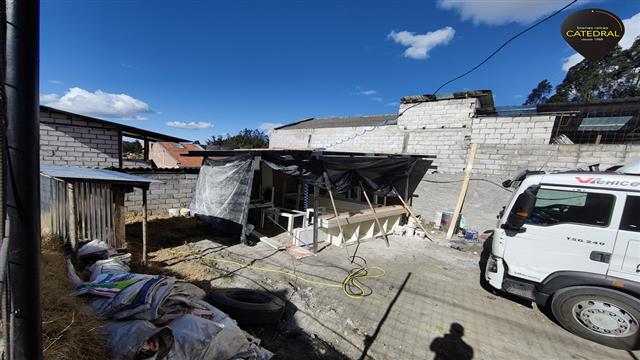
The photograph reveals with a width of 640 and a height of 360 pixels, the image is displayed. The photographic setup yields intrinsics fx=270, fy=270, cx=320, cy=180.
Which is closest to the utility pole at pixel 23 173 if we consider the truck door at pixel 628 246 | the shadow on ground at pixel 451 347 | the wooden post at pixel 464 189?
the shadow on ground at pixel 451 347

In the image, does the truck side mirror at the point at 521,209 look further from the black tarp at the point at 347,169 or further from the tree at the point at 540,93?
the tree at the point at 540,93

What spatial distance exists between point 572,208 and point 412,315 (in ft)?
9.15

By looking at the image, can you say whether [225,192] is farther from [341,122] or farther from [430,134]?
[341,122]

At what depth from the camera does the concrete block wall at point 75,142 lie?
296 inches

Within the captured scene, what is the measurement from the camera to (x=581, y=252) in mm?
3621

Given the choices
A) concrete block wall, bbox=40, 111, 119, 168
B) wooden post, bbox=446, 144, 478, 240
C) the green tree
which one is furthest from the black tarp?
the green tree

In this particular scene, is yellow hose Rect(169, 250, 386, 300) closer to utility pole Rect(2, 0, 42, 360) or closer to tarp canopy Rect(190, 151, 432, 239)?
tarp canopy Rect(190, 151, 432, 239)

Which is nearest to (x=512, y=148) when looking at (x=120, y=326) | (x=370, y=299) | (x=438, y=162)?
(x=438, y=162)

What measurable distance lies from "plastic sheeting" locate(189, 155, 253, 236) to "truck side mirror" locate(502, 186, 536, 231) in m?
4.88

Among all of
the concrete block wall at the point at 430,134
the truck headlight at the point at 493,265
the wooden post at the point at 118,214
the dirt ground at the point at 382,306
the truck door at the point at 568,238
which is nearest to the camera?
the dirt ground at the point at 382,306

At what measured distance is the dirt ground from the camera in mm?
3318

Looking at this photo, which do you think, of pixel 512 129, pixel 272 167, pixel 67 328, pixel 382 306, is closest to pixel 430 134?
pixel 512 129

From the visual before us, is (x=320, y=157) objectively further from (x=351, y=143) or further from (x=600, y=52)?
(x=351, y=143)

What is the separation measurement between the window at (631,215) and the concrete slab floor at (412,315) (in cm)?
159
